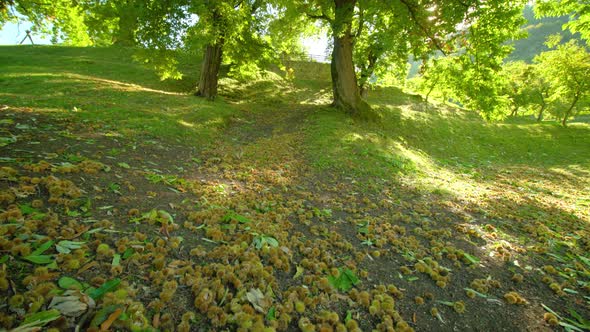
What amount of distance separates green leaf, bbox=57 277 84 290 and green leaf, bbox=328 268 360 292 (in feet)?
7.98

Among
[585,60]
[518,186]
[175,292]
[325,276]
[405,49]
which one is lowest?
[518,186]

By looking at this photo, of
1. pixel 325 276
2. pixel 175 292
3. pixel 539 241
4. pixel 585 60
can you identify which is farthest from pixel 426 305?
pixel 585 60

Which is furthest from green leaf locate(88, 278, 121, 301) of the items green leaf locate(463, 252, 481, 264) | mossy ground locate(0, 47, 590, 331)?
green leaf locate(463, 252, 481, 264)

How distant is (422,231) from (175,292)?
4.21m

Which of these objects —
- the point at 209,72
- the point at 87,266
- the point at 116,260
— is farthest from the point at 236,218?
the point at 209,72

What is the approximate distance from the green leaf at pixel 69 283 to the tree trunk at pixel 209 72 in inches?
641

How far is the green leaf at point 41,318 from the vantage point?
1779 mm

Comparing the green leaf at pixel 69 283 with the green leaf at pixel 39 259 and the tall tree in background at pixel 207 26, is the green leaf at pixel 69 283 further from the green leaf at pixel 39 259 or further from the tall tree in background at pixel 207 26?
the tall tree in background at pixel 207 26

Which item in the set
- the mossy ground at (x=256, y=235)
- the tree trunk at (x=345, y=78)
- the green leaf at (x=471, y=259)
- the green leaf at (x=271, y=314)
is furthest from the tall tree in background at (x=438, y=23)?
the green leaf at (x=271, y=314)

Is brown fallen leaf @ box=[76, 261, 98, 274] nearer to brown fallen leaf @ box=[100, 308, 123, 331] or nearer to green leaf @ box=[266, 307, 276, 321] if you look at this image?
A: brown fallen leaf @ box=[100, 308, 123, 331]

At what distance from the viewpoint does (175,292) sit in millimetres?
2543

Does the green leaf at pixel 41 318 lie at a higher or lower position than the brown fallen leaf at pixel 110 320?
higher

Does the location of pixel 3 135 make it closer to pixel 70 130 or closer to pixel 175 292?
pixel 70 130

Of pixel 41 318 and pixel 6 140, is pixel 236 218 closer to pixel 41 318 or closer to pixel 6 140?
pixel 41 318
